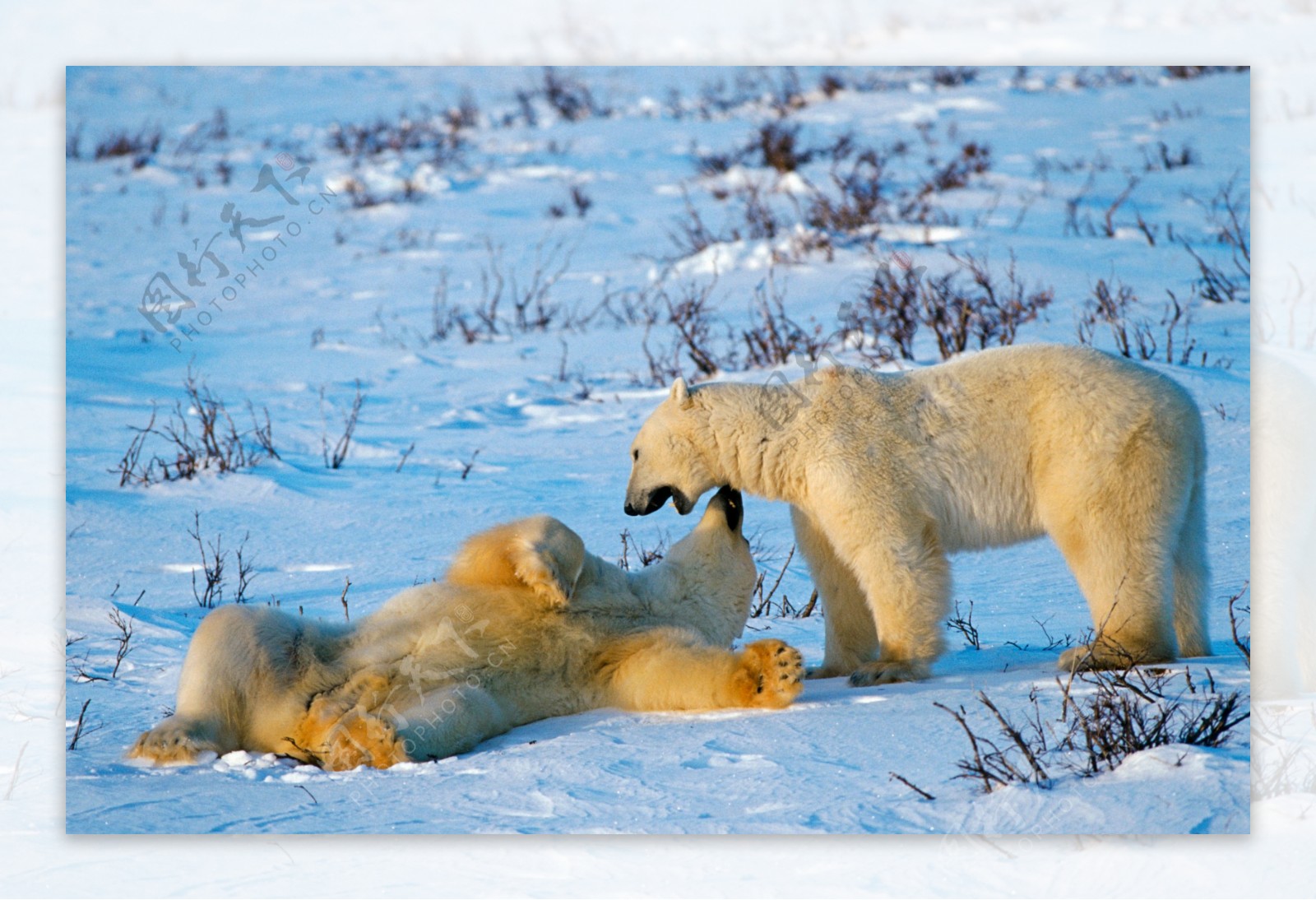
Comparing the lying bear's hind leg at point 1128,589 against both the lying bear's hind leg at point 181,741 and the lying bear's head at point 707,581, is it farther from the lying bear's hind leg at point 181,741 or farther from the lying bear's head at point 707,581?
the lying bear's hind leg at point 181,741

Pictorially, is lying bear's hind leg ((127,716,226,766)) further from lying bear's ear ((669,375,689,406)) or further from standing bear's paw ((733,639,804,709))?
lying bear's ear ((669,375,689,406))

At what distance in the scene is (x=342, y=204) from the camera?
31.6 feet

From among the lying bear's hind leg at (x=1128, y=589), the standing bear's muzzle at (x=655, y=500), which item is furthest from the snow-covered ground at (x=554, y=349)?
the standing bear's muzzle at (x=655, y=500)

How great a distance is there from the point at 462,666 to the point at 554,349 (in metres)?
4.42

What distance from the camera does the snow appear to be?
11.5 ft

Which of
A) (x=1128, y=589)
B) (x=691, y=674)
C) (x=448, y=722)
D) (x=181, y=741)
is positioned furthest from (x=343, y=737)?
(x=1128, y=589)

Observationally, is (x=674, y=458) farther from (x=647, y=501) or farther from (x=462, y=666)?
(x=462, y=666)

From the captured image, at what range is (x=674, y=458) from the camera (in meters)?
4.24

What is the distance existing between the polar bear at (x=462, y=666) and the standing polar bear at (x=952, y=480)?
1.68ft

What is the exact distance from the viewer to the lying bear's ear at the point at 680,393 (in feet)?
13.7

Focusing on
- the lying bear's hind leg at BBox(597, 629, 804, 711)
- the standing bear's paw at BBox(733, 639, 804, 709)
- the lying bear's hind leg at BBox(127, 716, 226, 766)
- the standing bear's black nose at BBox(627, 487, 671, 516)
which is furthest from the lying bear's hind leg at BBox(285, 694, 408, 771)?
the standing bear's black nose at BBox(627, 487, 671, 516)

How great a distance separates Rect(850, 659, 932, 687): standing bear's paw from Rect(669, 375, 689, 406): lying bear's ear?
3.11 feet

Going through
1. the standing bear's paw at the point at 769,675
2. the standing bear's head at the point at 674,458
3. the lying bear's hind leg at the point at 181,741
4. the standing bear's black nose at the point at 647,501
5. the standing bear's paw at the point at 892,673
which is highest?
the standing bear's head at the point at 674,458

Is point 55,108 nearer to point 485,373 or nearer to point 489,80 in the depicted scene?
point 485,373
